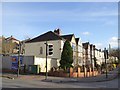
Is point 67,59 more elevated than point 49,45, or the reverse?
point 49,45

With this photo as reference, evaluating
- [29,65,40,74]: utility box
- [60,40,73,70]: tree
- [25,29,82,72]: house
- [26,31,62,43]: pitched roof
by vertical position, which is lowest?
[29,65,40,74]: utility box

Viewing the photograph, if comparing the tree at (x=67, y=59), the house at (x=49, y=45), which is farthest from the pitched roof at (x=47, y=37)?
the tree at (x=67, y=59)

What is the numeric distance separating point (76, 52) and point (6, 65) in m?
23.9

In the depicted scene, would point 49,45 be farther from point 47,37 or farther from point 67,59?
point 67,59

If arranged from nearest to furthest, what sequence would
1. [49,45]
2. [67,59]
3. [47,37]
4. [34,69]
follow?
[34,69] < [67,59] < [49,45] < [47,37]

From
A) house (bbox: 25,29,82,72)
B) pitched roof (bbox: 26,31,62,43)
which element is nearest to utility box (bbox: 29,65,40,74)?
house (bbox: 25,29,82,72)

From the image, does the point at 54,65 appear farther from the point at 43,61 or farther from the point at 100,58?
the point at 100,58

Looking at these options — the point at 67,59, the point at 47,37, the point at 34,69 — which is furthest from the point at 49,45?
the point at 34,69

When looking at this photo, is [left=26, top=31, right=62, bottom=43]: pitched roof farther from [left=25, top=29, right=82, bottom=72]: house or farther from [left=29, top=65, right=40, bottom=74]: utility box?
[left=29, top=65, right=40, bottom=74]: utility box

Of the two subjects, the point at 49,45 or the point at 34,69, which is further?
the point at 49,45

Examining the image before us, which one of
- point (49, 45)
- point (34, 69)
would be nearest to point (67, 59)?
point (34, 69)

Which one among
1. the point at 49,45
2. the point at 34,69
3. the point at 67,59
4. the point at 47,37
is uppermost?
the point at 47,37

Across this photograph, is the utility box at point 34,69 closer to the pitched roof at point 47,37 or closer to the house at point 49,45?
the house at point 49,45

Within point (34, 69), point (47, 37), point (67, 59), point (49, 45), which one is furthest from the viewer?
point (47, 37)
